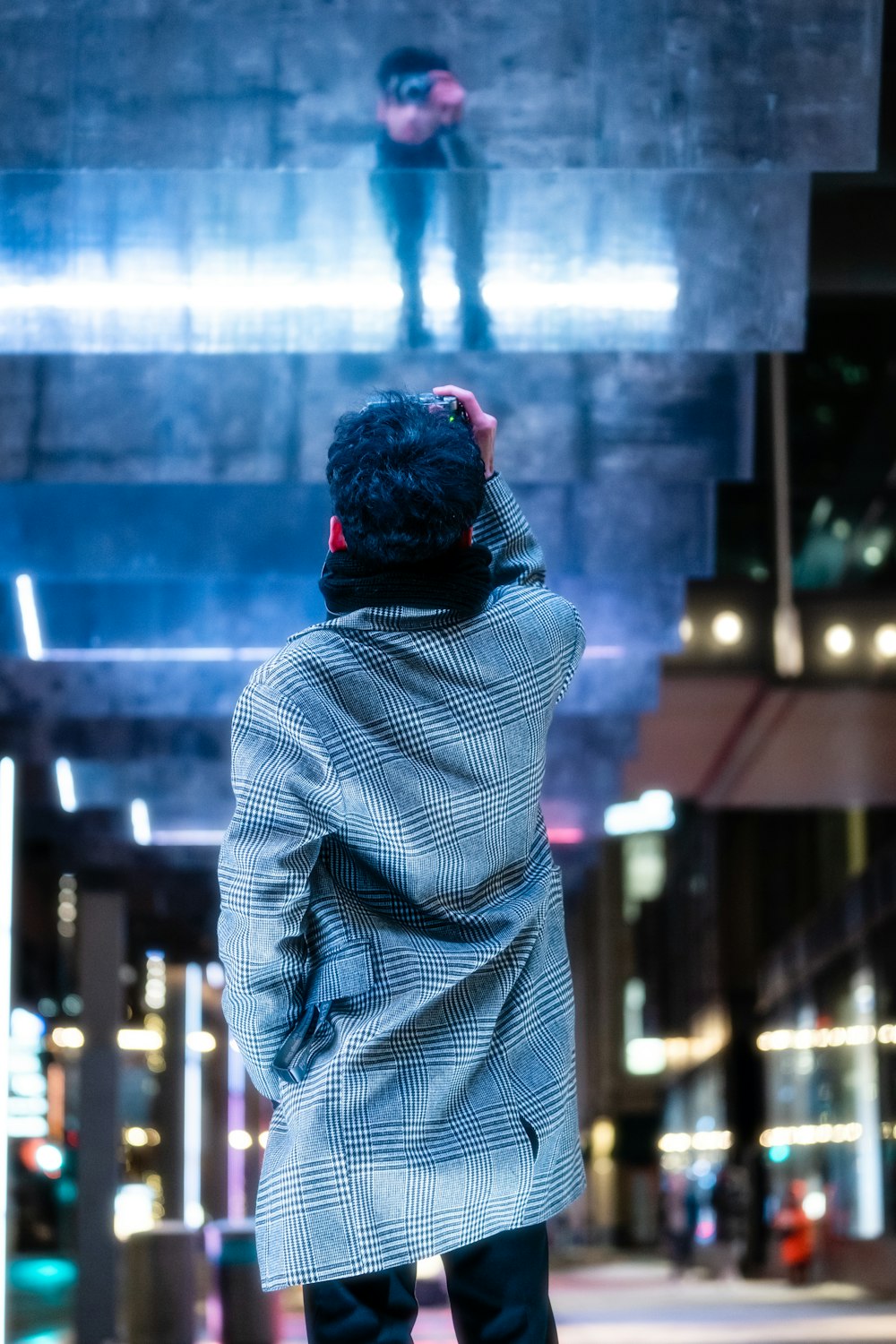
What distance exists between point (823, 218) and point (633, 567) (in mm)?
1409

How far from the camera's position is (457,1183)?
1.97 metres

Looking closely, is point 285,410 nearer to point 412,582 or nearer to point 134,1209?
point 412,582

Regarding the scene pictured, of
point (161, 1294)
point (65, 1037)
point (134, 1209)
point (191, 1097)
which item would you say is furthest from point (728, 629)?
point (65, 1037)

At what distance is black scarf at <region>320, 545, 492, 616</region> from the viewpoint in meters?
2.11

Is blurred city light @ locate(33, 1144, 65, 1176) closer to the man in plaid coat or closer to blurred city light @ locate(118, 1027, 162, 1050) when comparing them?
blurred city light @ locate(118, 1027, 162, 1050)

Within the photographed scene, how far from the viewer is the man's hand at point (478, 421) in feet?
7.48

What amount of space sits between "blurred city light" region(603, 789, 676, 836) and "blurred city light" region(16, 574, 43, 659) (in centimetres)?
→ 652

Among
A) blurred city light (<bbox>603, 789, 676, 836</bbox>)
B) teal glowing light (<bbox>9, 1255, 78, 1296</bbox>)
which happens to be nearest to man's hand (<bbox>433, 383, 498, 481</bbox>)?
blurred city light (<bbox>603, 789, 676, 836</bbox>)

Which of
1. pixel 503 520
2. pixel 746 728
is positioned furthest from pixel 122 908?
pixel 503 520

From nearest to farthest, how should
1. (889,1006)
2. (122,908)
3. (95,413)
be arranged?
(95,413) < (122,908) < (889,1006)

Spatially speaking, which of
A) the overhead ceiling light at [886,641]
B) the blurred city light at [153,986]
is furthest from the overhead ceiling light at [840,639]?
the blurred city light at [153,986]

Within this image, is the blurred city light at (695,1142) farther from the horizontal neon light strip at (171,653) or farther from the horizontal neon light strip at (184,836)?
the horizontal neon light strip at (171,653)

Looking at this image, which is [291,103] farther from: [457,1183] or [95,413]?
[457,1183]

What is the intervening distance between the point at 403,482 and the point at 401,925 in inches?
18.9
